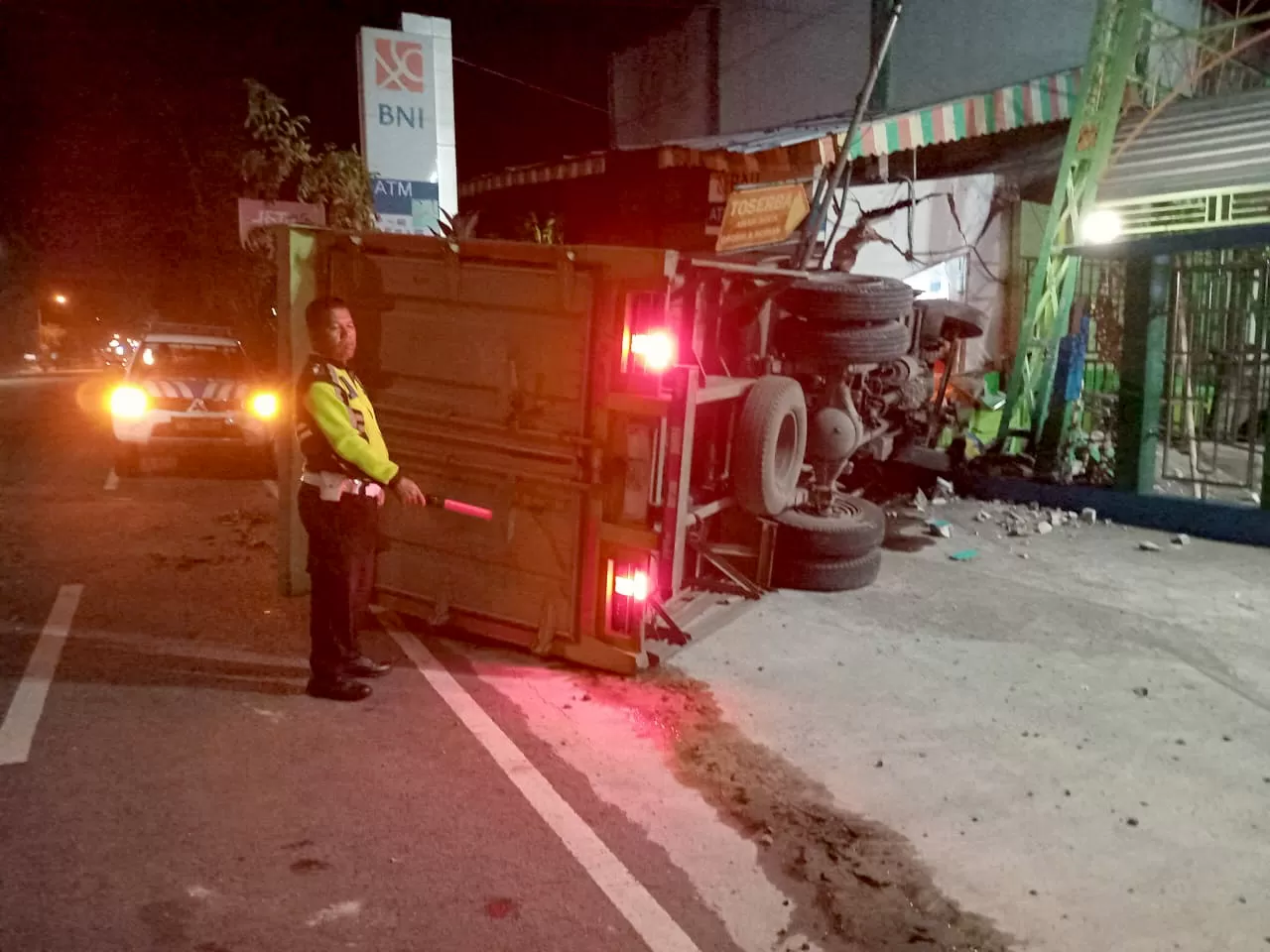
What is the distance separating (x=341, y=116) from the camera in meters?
22.4

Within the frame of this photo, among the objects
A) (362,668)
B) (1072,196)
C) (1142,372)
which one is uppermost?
(1072,196)

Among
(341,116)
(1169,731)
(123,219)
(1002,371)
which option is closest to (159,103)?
(341,116)

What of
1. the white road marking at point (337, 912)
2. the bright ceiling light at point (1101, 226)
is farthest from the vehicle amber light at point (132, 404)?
the bright ceiling light at point (1101, 226)

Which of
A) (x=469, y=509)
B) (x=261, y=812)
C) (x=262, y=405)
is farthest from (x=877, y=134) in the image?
(x=261, y=812)

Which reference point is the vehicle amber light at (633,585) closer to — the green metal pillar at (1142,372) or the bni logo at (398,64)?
the green metal pillar at (1142,372)

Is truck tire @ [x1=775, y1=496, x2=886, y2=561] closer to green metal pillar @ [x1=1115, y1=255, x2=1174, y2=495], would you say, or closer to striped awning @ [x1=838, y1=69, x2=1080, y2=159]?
green metal pillar @ [x1=1115, y1=255, x2=1174, y2=495]

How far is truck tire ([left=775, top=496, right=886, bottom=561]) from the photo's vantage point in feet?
24.2

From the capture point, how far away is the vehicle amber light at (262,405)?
38.6ft

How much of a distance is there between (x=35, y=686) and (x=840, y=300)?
5579 mm

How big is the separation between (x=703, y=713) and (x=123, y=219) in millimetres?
25473

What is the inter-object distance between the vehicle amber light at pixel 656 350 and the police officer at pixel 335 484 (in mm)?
1355

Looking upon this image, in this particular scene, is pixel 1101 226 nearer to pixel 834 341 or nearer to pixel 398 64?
pixel 834 341

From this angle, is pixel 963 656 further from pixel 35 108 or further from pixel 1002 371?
pixel 35 108

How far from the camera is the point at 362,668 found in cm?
550
